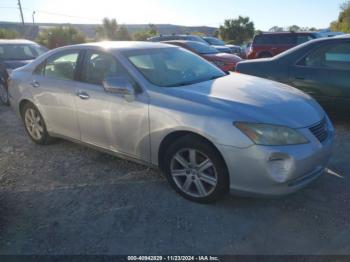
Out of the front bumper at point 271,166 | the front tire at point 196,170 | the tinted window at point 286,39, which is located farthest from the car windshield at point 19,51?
the tinted window at point 286,39

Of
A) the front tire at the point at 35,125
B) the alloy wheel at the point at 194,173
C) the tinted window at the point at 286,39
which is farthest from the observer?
the tinted window at the point at 286,39

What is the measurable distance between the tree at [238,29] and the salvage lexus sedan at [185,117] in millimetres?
Result: 38764

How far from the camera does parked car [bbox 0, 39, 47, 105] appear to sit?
7.82m

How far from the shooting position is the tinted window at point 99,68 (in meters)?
3.91

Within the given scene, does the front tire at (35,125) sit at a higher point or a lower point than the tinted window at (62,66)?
lower

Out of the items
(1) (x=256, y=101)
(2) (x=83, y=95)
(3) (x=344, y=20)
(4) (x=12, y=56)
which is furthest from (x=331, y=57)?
(3) (x=344, y=20)

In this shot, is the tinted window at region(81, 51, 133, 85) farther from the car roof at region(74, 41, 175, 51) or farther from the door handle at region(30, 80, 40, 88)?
the door handle at region(30, 80, 40, 88)

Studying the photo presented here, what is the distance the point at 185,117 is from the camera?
3.23 m

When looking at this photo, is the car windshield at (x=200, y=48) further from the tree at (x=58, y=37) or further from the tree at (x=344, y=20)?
the tree at (x=344, y=20)

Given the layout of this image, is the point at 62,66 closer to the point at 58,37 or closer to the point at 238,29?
the point at 58,37

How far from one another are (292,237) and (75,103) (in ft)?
9.23

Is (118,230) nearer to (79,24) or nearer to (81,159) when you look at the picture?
(81,159)

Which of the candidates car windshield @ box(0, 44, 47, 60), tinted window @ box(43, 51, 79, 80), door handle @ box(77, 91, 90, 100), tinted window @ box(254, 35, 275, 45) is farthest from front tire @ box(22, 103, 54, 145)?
tinted window @ box(254, 35, 275, 45)

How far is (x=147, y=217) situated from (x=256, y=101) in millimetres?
1489
